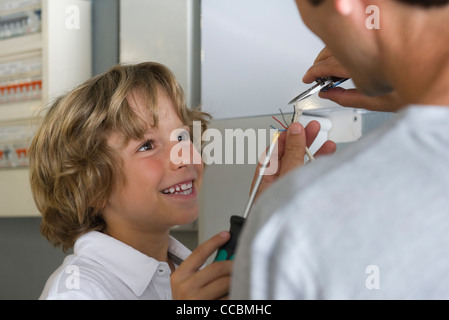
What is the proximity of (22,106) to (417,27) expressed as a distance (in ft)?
5.37

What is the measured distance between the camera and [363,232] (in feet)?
1.10

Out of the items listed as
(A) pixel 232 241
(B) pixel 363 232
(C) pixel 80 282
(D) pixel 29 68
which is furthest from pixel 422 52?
(D) pixel 29 68

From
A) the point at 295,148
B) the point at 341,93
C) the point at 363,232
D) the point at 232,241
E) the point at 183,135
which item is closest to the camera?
the point at 363,232

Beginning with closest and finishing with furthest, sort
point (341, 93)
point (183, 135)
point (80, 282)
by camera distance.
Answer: point (341, 93), point (80, 282), point (183, 135)

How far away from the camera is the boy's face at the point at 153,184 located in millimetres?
1063

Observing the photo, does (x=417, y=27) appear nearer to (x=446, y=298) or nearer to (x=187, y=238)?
(x=446, y=298)

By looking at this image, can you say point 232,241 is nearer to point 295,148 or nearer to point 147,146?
point 295,148

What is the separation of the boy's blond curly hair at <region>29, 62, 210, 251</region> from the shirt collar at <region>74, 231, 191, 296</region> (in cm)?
10

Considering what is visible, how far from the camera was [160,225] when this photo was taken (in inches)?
42.7

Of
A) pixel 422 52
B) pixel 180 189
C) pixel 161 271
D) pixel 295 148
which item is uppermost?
pixel 422 52

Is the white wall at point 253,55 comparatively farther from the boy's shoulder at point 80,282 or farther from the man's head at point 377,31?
the man's head at point 377,31

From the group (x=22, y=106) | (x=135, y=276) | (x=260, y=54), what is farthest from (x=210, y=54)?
(x=22, y=106)

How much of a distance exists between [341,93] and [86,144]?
0.55 m
